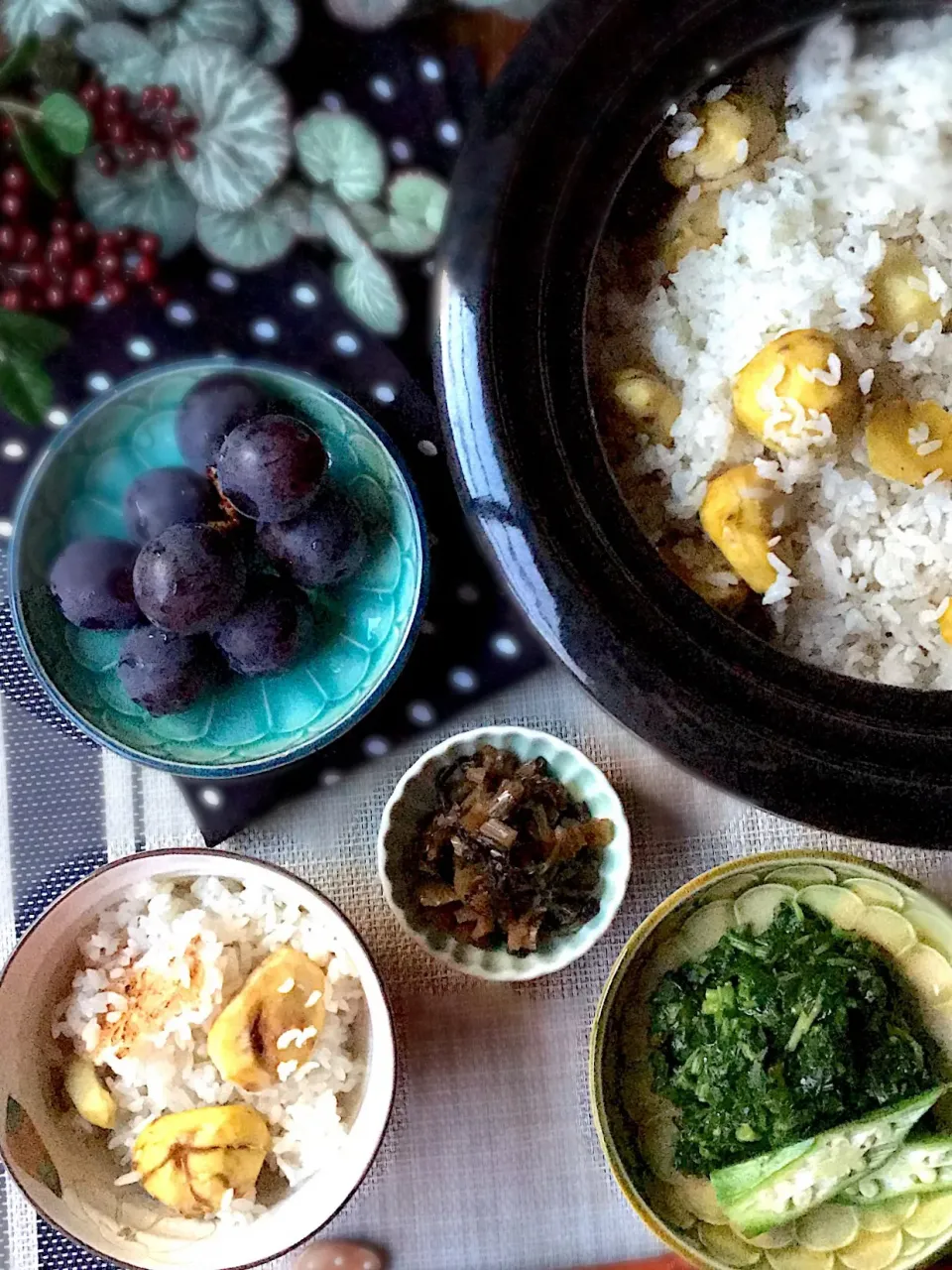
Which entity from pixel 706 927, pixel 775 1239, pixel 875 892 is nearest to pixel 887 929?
pixel 875 892

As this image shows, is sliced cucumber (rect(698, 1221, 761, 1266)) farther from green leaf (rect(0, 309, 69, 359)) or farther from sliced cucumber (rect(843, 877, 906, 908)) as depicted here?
green leaf (rect(0, 309, 69, 359))

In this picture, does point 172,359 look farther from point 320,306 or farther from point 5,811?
point 5,811

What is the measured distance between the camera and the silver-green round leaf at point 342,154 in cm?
90

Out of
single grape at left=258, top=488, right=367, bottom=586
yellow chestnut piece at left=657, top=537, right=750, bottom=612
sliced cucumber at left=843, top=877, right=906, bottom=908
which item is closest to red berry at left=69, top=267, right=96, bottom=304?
single grape at left=258, top=488, right=367, bottom=586

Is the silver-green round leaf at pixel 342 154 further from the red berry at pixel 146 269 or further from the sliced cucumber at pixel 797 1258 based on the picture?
the sliced cucumber at pixel 797 1258

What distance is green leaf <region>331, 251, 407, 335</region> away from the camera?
0.90 m

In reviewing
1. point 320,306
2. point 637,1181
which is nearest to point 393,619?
point 320,306

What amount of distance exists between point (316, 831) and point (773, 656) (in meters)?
0.41

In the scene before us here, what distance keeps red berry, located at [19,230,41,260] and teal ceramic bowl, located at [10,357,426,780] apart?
0.13 metres

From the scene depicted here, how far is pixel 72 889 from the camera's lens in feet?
2.77

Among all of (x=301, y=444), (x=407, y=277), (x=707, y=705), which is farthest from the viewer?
(x=407, y=277)

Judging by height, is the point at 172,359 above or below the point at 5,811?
above

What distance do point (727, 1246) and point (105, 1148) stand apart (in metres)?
0.45

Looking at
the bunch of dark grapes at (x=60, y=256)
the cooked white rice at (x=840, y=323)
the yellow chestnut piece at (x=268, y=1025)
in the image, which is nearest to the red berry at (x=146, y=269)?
the bunch of dark grapes at (x=60, y=256)
